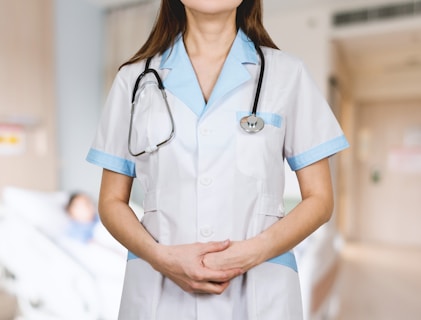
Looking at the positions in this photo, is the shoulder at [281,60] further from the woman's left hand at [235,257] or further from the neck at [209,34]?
the woman's left hand at [235,257]

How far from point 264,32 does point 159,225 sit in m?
0.38

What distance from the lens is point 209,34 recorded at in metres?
0.57

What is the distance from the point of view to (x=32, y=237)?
1.13 metres

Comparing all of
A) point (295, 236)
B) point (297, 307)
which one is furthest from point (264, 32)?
point (297, 307)

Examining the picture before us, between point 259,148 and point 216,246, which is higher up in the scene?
point 259,148

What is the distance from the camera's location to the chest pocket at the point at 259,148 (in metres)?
0.53

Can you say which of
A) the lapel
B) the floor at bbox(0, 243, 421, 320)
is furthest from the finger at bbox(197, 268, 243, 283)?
the floor at bbox(0, 243, 421, 320)

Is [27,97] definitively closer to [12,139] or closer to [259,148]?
[12,139]

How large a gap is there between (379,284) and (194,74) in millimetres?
2863

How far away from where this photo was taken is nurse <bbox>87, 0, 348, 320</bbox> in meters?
0.53

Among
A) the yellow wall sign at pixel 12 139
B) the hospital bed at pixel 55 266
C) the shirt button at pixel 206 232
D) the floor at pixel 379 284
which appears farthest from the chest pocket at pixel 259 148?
the floor at pixel 379 284

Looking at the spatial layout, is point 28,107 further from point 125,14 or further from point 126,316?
point 126,316

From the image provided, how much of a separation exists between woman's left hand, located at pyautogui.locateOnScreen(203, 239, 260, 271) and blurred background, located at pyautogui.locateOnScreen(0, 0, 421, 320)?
0.43 ft

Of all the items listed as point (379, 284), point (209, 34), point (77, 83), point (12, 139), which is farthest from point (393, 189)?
point (209, 34)
